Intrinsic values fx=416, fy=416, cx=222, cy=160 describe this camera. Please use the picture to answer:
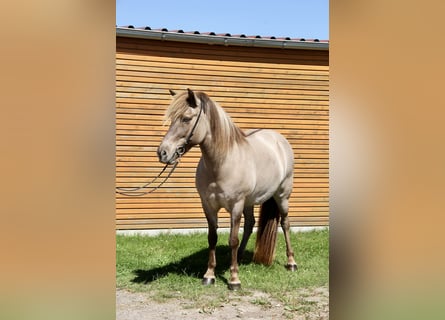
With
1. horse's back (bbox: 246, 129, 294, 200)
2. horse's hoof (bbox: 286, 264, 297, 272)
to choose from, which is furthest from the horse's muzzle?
horse's hoof (bbox: 286, 264, 297, 272)

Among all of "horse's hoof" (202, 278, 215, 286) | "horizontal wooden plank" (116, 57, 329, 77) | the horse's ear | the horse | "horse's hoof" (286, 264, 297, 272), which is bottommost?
"horse's hoof" (286, 264, 297, 272)

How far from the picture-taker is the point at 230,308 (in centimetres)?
340

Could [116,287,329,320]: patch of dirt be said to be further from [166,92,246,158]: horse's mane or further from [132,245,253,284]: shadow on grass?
[166,92,246,158]: horse's mane

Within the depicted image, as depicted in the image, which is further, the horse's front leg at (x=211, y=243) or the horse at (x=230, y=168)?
the horse's front leg at (x=211, y=243)

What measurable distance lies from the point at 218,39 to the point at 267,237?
11.2ft

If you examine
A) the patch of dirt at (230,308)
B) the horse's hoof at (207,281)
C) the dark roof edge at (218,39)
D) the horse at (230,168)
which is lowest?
the patch of dirt at (230,308)

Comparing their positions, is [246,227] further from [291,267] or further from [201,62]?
[201,62]

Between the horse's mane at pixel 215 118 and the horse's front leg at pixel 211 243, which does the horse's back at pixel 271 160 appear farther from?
the horse's front leg at pixel 211 243

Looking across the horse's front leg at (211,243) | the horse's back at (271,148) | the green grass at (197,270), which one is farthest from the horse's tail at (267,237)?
the horse's front leg at (211,243)

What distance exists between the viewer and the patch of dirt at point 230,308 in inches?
126

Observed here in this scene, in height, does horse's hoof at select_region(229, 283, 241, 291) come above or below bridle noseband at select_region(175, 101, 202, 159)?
below

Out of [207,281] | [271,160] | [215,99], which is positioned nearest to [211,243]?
[207,281]

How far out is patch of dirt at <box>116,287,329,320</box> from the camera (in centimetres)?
321
